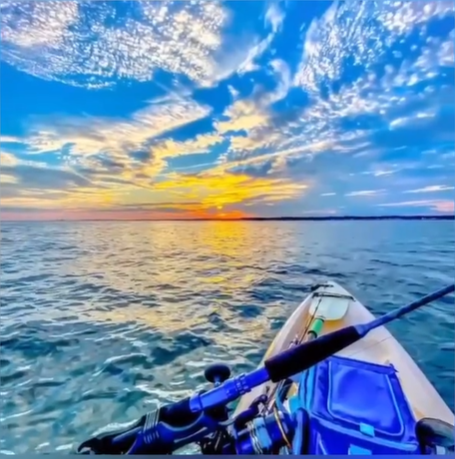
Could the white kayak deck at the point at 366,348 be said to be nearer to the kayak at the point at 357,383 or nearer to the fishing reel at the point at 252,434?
the kayak at the point at 357,383

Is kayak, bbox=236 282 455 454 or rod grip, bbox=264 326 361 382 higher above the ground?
rod grip, bbox=264 326 361 382

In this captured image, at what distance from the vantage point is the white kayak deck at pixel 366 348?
4.19 feet

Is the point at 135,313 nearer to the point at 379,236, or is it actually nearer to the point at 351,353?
the point at 351,353

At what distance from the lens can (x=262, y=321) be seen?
168 cm

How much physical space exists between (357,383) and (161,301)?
74cm

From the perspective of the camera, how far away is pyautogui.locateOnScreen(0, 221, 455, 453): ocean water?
58.3 inches

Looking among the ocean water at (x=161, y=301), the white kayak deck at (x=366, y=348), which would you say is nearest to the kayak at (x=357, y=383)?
the white kayak deck at (x=366, y=348)

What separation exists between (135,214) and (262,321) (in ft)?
2.10

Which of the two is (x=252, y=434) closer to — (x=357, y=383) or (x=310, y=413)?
(x=310, y=413)

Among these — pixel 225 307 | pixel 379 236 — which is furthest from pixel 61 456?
pixel 379 236

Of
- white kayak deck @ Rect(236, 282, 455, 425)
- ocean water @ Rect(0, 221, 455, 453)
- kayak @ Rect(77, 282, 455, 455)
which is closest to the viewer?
kayak @ Rect(77, 282, 455, 455)

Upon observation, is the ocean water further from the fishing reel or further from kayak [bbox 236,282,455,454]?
the fishing reel

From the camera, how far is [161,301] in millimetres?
1609

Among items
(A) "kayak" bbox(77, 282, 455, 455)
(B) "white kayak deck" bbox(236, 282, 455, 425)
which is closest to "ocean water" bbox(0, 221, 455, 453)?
(B) "white kayak deck" bbox(236, 282, 455, 425)
